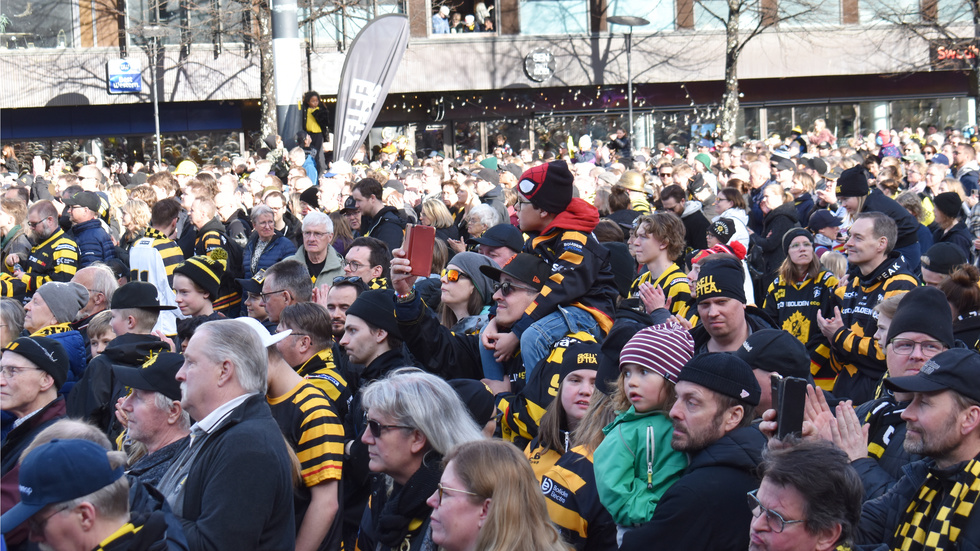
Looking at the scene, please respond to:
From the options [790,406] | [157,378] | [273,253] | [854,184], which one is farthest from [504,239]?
[854,184]

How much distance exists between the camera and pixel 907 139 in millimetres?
21406

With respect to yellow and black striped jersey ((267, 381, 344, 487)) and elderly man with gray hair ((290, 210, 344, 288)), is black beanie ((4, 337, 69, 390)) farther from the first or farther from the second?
elderly man with gray hair ((290, 210, 344, 288))

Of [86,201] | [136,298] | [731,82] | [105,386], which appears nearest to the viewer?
[105,386]

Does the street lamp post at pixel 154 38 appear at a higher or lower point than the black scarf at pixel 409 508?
higher

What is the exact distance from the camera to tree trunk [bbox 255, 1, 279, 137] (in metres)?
25.0

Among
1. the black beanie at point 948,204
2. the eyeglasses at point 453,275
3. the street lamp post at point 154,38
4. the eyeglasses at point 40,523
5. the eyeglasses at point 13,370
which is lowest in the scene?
the eyeglasses at point 40,523

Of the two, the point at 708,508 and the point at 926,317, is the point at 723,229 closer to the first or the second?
the point at 926,317

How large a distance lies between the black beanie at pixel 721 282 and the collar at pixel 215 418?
8.42 ft

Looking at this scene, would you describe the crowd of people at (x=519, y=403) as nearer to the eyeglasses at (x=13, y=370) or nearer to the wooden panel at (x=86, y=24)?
the eyeglasses at (x=13, y=370)

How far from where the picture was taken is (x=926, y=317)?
175 inches

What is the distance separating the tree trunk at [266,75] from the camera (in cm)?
2501

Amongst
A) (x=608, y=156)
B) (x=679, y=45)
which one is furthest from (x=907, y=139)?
(x=679, y=45)

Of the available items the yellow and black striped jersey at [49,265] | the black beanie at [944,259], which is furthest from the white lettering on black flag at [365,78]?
the black beanie at [944,259]

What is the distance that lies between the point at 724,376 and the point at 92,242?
8101 millimetres
